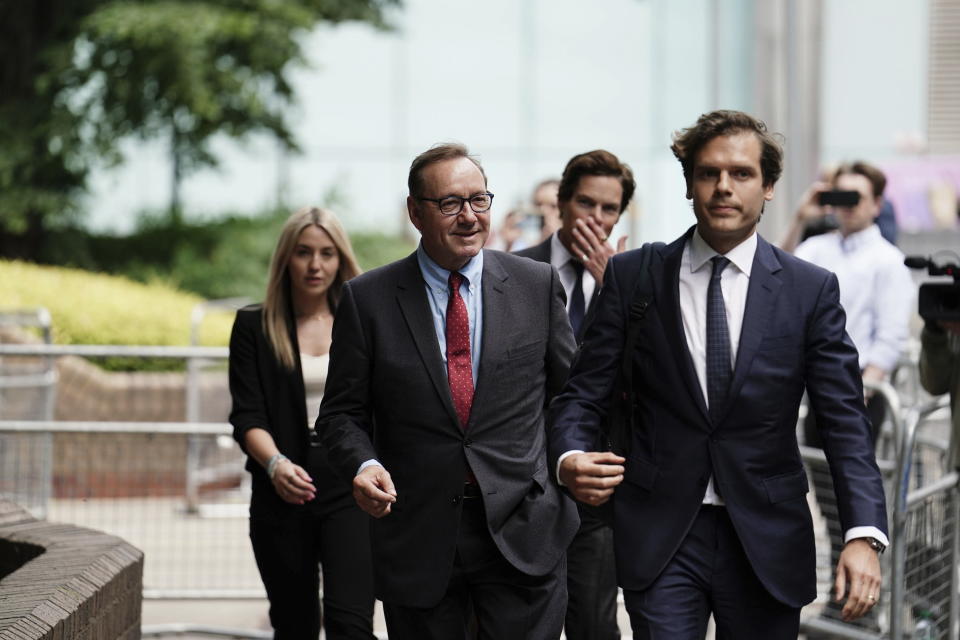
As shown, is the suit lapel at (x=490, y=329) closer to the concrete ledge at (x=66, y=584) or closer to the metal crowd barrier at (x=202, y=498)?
the concrete ledge at (x=66, y=584)

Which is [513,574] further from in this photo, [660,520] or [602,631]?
[602,631]

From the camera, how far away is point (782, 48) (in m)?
15.0

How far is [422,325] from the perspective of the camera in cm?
480

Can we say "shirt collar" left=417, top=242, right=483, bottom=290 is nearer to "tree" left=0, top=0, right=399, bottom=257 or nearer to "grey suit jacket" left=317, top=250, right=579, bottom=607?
"grey suit jacket" left=317, top=250, right=579, bottom=607

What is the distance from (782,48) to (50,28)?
28.7ft

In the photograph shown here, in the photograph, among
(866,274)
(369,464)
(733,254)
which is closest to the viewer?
(733,254)

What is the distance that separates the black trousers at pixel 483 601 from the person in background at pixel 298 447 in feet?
3.81

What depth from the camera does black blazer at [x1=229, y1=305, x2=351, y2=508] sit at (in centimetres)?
624

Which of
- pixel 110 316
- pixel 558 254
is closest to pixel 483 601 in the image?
pixel 558 254

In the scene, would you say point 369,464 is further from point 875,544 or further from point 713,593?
point 875,544

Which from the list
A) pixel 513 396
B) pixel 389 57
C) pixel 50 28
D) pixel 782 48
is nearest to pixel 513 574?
pixel 513 396

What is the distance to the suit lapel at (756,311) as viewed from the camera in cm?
425

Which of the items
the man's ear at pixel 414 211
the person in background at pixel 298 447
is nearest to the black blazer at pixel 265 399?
the person in background at pixel 298 447

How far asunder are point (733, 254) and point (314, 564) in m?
2.50
